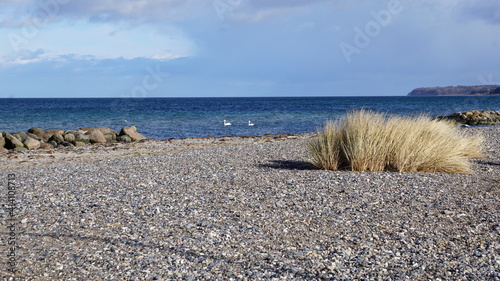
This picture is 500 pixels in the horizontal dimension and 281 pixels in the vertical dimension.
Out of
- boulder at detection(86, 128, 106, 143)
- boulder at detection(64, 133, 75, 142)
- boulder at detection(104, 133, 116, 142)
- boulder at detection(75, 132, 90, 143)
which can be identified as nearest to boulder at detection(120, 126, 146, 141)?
boulder at detection(104, 133, 116, 142)

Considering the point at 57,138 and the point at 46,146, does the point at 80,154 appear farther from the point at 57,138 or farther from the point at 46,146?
the point at 57,138

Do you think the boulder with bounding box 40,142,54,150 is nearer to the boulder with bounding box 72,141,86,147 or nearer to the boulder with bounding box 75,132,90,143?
the boulder with bounding box 72,141,86,147

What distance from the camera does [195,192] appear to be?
802 cm

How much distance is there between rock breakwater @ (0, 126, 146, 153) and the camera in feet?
63.2

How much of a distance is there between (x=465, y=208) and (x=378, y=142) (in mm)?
3522

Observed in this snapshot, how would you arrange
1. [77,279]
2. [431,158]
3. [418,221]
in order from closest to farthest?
1. [77,279]
2. [418,221]
3. [431,158]

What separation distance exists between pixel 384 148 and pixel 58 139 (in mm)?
16688

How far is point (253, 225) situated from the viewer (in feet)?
19.8

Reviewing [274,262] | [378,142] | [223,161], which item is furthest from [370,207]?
[223,161]

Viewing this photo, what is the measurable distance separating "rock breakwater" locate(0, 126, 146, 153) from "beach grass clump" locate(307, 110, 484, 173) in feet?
45.2

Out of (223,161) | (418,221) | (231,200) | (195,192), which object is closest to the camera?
(418,221)

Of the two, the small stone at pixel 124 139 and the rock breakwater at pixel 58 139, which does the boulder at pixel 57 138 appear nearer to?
the rock breakwater at pixel 58 139

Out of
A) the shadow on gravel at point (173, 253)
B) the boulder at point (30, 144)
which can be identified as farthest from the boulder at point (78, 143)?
the shadow on gravel at point (173, 253)

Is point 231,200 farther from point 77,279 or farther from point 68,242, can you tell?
point 77,279
